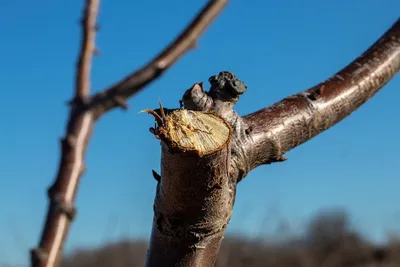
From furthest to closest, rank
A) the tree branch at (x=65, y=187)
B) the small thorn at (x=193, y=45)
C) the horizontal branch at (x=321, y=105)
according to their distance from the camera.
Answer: the horizontal branch at (x=321, y=105)
the small thorn at (x=193, y=45)
the tree branch at (x=65, y=187)

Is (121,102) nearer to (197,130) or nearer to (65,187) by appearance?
(65,187)

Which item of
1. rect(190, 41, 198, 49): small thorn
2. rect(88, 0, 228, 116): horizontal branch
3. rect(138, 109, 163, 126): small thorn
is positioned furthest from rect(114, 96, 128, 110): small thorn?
rect(138, 109, 163, 126): small thorn

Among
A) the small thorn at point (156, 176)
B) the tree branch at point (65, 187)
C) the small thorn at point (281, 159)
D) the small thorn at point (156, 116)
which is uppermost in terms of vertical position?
the small thorn at point (156, 116)

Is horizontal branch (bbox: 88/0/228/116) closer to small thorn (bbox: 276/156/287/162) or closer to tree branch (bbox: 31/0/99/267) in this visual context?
tree branch (bbox: 31/0/99/267)

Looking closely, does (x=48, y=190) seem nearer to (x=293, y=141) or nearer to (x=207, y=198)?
(x=207, y=198)

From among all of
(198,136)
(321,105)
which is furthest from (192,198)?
(321,105)

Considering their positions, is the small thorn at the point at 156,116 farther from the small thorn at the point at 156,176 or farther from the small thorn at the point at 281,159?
the small thorn at the point at 281,159

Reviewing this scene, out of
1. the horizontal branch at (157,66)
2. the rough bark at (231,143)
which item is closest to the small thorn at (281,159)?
the rough bark at (231,143)

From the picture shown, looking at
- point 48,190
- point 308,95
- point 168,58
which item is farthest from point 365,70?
point 48,190
